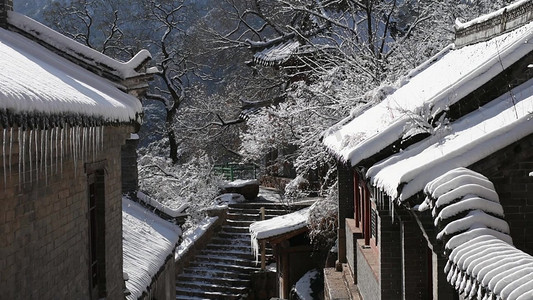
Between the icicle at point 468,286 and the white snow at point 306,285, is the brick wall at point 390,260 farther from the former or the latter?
the white snow at point 306,285

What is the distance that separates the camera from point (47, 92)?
520cm

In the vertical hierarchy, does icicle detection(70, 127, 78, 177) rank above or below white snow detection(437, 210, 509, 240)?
above

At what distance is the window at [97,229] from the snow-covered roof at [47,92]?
910 millimetres

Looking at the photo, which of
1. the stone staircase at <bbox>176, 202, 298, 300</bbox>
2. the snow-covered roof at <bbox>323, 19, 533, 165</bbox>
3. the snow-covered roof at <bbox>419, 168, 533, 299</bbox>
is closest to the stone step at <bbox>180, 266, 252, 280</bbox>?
the stone staircase at <bbox>176, 202, 298, 300</bbox>

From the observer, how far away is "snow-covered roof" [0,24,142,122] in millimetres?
4367

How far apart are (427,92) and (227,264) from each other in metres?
13.8

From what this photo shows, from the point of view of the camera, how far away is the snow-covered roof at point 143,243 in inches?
410

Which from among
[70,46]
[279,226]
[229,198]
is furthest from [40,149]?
[229,198]

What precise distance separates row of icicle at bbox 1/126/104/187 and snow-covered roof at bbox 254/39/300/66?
63.0 ft

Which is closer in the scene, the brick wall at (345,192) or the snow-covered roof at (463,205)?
the snow-covered roof at (463,205)

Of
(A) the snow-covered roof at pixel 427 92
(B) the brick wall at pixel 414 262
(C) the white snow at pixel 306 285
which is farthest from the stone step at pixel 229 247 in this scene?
(B) the brick wall at pixel 414 262

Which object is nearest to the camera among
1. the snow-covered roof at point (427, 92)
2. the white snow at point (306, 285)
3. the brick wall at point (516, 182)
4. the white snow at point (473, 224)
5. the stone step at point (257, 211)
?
the white snow at point (473, 224)

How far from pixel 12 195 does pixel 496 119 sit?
4.51 m

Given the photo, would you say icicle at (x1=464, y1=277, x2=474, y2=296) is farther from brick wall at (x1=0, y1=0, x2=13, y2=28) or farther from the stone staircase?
the stone staircase
